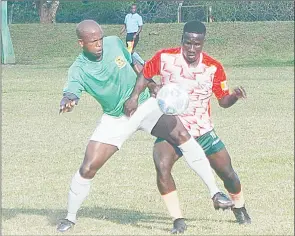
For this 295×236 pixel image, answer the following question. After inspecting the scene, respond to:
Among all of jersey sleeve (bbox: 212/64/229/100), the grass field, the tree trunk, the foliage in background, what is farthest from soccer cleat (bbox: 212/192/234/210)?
the tree trunk

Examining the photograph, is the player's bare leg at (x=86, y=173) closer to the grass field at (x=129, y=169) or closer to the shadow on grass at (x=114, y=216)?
the grass field at (x=129, y=169)

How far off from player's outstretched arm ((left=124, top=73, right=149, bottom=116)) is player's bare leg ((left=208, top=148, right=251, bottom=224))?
0.75 m

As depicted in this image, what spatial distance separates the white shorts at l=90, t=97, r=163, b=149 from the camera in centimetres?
806

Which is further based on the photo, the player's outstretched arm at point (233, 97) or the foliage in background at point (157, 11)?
the foliage in background at point (157, 11)

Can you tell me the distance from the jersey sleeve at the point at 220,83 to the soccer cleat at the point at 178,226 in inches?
41.6

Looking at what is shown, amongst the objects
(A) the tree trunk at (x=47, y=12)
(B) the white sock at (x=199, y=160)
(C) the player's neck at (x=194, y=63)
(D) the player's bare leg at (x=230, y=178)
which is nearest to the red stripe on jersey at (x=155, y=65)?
(C) the player's neck at (x=194, y=63)

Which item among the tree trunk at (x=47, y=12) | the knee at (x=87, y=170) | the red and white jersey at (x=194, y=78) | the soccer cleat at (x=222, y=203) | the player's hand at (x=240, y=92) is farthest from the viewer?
the tree trunk at (x=47, y=12)

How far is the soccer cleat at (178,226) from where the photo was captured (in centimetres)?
798

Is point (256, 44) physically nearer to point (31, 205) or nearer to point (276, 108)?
point (276, 108)

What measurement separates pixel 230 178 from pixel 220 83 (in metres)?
0.80

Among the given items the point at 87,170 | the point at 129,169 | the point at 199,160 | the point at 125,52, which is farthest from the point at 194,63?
the point at 129,169

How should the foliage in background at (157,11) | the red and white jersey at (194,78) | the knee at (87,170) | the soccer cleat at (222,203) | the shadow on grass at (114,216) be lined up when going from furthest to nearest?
the foliage in background at (157,11)
the shadow on grass at (114,216)
the knee at (87,170)
the red and white jersey at (194,78)
the soccer cleat at (222,203)

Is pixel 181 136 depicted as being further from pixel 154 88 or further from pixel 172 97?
pixel 154 88

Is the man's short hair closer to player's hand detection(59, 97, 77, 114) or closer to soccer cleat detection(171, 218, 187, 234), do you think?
player's hand detection(59, 97, 77, 114)
